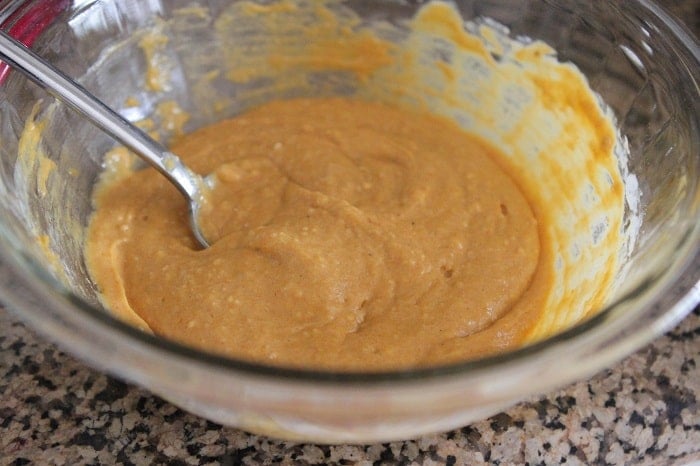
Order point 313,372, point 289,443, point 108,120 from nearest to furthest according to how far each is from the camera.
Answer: point 313,372 < point 289,443 < point 108,120

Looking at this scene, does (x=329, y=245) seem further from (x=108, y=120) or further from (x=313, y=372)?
(x=313, y=372)

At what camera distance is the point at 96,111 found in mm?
1178

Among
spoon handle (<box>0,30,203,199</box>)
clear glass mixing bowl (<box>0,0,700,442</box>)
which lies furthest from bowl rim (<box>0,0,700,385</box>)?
spoon handle (<box>0,30,203,199</box>)

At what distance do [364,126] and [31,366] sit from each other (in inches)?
32.7

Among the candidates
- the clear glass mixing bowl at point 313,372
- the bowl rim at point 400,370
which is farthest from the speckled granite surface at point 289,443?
the bowl rim at point 400,370

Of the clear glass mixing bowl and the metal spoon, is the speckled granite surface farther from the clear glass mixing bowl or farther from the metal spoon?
the metal spoon

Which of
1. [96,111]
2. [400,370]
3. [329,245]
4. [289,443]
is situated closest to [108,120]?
[96,111]

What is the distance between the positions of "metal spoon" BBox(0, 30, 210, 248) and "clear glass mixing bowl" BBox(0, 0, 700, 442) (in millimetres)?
93

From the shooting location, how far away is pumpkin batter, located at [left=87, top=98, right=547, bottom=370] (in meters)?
1.16

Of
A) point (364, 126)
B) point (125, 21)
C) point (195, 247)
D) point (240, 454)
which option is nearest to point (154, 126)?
point (125, 21)

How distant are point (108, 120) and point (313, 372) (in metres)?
0.68

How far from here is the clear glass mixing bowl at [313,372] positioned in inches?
29.5

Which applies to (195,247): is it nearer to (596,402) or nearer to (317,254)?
(317,254)

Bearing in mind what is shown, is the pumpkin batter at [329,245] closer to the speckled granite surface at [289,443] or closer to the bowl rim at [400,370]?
the speckled granite surface at [289,443]
